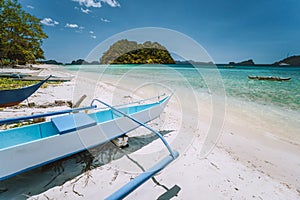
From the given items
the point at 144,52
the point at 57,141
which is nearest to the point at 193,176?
the point at 57,141

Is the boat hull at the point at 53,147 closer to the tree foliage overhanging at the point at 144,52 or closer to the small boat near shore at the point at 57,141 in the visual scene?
the small boat near shore at the point at 57,141

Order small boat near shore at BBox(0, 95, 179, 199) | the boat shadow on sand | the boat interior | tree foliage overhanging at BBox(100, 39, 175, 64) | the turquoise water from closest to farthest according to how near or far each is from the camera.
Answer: small boat near shore at BBox(0, 95, 179, 199), the boat shadow on sand, the boat interior, tree foliage overhanging at BBox(100, 39, 175, 64), the turquoise water

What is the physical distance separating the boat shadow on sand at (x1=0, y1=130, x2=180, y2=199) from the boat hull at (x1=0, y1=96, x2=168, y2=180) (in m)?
0.36

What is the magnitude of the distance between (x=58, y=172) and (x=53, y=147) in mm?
591

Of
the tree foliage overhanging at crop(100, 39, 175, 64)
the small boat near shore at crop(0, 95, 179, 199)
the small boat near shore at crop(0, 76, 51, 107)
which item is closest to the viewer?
the small boat near shore at crop(0, 95, 179, 199)

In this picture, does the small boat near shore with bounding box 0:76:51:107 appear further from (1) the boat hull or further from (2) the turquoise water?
(2) the turquoise water

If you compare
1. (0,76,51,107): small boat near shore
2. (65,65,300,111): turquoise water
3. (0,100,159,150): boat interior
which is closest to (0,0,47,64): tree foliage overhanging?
(65,65,300,111): turquoise water

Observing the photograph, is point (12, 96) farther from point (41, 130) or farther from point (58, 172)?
point (58, 172)

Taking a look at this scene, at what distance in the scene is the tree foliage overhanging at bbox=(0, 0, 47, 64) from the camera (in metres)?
18.6

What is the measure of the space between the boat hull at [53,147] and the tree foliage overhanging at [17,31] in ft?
79.5

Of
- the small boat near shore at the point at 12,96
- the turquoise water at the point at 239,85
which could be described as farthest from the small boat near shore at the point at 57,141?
the turquoise water at the point at 239,85

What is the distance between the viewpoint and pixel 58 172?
236 centimetres

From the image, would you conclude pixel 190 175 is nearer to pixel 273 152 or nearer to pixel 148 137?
pixel 148 137

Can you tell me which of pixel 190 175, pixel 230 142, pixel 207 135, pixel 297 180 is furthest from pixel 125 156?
pixel 297 180
